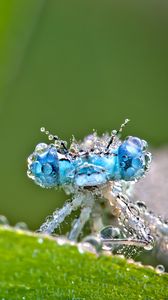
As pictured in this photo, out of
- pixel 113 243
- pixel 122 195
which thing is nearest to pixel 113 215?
pixel 122 195

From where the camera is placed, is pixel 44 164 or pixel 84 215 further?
pixel 84 215

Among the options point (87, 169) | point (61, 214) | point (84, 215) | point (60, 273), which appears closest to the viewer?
point (60, 273)

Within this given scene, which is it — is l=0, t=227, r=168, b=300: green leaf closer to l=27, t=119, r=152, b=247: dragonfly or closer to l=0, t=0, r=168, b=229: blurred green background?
l=27, t=119, r=152, b=247: dragonfly

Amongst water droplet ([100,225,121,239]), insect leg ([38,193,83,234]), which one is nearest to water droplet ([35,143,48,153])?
insect leg ([38,193,83,234])

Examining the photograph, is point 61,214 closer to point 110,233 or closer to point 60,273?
point 110,233

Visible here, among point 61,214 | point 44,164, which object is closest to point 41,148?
point 44,164
